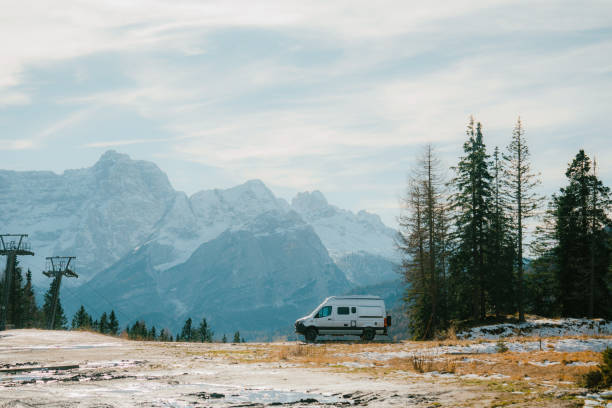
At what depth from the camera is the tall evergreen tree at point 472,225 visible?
47.1 meters

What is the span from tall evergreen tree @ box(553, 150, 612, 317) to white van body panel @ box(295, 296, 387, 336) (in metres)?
25.7

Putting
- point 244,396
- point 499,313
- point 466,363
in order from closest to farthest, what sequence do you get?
point 244,396 < point 466,363 < point 499,313

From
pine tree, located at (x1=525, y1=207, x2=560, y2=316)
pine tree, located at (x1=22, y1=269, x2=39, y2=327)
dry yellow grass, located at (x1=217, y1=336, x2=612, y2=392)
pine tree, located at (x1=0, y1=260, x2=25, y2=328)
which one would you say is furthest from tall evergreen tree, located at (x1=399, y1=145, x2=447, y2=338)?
pine tree, located at (x1=22, y1=269, x2=39, y2=327)

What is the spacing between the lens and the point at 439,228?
156ft

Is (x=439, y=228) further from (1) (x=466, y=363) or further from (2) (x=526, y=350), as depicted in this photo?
(1) (x=466, y=363)

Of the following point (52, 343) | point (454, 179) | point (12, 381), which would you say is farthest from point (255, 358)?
point (454, 179)

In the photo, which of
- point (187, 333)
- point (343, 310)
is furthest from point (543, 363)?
point (187, 333)

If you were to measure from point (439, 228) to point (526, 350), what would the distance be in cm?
2854

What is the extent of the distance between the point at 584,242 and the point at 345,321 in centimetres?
2952

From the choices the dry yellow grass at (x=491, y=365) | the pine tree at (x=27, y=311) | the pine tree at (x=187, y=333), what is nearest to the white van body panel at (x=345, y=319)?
the dry yellow grass at (x=491, y=365)

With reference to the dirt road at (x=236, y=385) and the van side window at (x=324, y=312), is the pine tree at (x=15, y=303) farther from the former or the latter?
the dirt road at (x=236, y=385)

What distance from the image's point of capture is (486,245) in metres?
47.2

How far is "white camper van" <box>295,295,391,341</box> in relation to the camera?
114 feet

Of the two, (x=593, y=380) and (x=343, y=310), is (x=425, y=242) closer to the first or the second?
(x=343, y=310)
